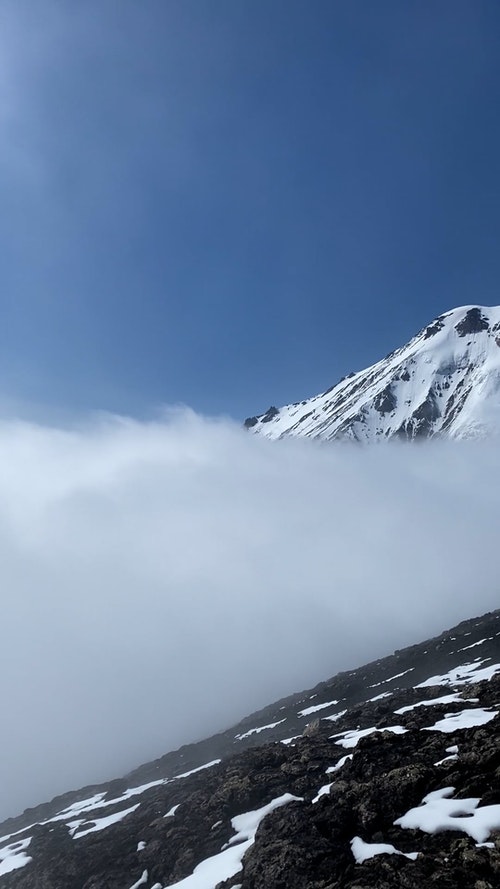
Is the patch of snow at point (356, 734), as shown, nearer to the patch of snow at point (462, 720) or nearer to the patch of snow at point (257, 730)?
the patch of snow at point (462, 720)

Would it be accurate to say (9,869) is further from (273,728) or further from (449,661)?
(449,661)

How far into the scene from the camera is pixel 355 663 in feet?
426

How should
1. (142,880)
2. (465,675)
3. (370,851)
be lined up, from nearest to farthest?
(370,851)
(142,880)
(465,675)

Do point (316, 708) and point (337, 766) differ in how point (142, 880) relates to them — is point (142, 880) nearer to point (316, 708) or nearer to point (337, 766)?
point (337, 766)

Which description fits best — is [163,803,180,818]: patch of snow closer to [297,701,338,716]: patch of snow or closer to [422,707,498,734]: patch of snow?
[422,707,498,734]: patch of snow

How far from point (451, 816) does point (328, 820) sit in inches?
231

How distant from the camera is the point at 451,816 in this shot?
16.2m

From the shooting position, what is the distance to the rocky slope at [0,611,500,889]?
605 inches

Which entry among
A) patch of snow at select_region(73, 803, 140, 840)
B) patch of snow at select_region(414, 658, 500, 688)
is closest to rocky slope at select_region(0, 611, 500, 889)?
patch of snow at select_region(73, 803, 140, 840)

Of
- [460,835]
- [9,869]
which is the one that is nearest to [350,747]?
[460,835]

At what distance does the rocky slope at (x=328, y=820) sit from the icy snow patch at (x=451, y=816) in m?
0.05

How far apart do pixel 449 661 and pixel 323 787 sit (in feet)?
140

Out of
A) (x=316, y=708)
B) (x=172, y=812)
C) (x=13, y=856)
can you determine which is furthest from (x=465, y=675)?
(x=13, y=856)

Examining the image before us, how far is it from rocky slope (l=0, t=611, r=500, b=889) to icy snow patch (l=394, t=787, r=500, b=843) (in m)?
0.05
